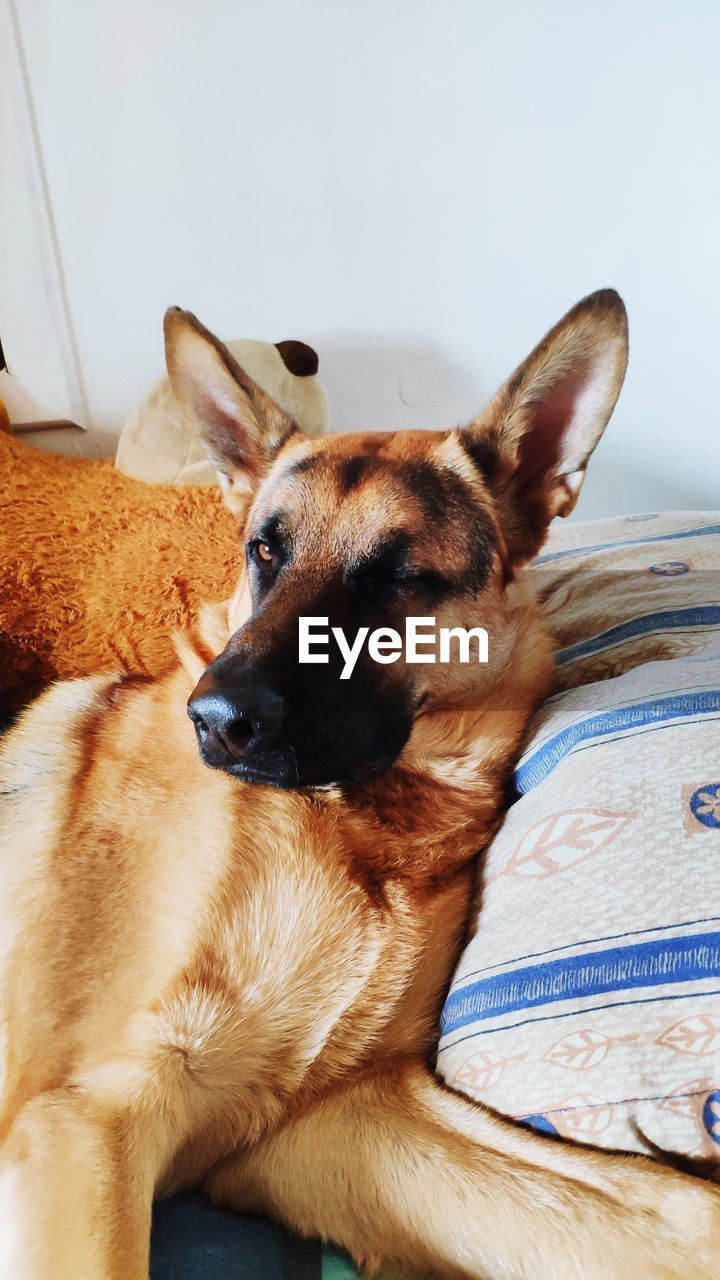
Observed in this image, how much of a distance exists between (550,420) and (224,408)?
0.59m

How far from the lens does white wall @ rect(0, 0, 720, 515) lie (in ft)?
7.63

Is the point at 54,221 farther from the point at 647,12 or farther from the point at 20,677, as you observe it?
the point at 647,12

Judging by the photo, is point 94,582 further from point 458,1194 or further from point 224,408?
point 458,1194

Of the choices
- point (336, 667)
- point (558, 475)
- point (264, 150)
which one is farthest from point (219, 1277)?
point (264, 150)

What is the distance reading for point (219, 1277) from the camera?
0.93m

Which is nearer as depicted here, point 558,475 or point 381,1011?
point 381,1011

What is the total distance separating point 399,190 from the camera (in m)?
2.49

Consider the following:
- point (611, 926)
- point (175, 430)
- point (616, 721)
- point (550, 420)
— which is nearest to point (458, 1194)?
point (611, 926)

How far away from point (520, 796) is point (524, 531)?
0.46 m

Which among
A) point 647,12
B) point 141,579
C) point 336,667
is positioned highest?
point 647,12

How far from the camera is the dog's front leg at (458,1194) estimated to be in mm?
876

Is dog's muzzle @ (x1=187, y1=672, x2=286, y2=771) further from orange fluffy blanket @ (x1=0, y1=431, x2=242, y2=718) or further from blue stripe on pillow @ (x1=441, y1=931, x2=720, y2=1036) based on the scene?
orange fluffy blanket @ (x1=0, y1=431, x2=242, y2=718)

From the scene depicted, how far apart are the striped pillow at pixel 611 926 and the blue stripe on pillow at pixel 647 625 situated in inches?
0.7

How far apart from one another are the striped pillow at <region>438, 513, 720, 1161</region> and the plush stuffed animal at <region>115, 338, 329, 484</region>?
129 cm
